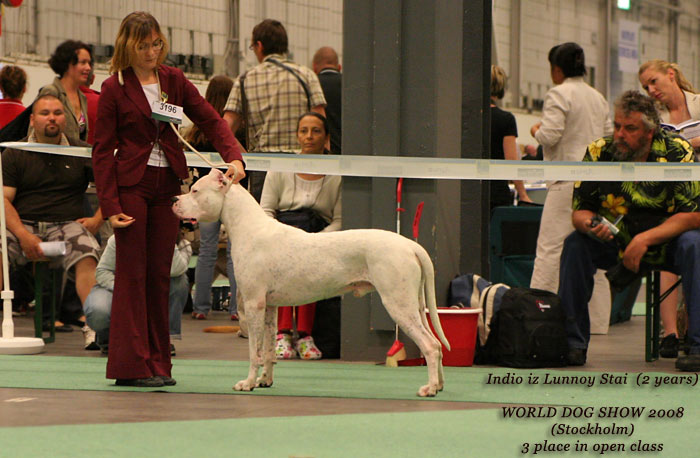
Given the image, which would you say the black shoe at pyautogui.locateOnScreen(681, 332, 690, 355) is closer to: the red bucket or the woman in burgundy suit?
the red bucket

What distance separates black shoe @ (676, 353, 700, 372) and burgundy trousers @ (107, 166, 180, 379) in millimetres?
2581

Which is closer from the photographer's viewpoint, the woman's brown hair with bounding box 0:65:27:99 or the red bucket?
the red bucket

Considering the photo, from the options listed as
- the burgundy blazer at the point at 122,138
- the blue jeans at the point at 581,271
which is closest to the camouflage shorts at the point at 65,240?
the burgundy blazer at the point at 122,138

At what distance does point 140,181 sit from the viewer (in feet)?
16.0

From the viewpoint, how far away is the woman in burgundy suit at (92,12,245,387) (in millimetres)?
4832

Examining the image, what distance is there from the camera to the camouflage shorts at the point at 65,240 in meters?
6.91

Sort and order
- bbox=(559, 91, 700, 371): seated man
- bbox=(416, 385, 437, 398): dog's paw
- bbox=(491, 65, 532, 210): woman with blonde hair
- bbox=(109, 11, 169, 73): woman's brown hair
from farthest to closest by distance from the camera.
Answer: bbox=(491, 65, 532, 210): woman with blonde hair, bbox=(559, 91, 700, 371): seated man, bbox=(109, 11, 169, 73): woman's brown hair, bbox=(416, 385, 437, 398): dog's paw

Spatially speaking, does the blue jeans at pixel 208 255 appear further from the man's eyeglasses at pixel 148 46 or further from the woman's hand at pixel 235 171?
the man's eyeglasses at pixel 148 46

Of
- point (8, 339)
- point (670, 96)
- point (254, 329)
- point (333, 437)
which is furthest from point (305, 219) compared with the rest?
point (333, 437)

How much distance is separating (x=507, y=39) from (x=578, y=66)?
36.1 ft

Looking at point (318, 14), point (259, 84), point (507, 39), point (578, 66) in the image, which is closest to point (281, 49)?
point (259, 84)

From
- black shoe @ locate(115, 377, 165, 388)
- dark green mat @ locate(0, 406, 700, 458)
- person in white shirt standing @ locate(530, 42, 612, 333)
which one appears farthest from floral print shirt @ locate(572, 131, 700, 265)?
black shoe @ locate(115, 377, 165, 388)

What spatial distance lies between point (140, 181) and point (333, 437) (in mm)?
1679

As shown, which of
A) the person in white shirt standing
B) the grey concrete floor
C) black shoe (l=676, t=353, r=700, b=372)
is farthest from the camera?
the person in white shirt standing
